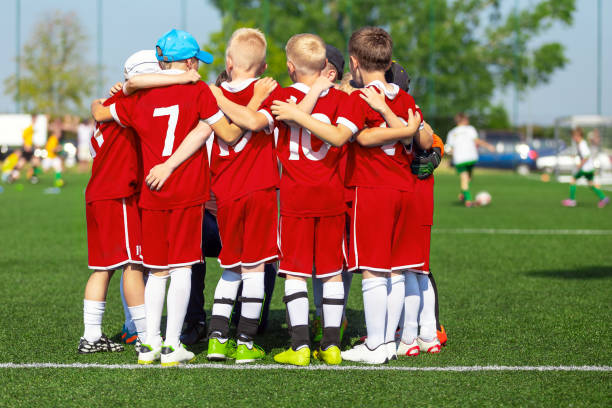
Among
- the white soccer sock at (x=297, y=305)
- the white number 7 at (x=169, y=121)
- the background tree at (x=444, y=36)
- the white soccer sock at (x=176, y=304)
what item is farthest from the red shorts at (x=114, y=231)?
the background tree at (x=444, y=36)

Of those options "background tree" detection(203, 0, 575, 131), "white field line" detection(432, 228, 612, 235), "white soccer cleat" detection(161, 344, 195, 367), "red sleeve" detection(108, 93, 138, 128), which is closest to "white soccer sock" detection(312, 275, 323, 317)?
"white soccer cleat" detection(161, 344, 195, 367)

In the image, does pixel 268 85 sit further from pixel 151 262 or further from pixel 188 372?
pixel 188 372

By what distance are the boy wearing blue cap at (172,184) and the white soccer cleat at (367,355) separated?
3.07 feet

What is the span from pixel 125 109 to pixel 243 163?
73 centimetres

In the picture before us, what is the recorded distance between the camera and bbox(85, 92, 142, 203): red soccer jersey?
4.59 m

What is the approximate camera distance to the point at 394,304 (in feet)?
15.3

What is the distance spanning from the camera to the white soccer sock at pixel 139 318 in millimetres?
4691

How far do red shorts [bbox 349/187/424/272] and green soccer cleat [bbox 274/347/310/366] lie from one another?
543 millimetres

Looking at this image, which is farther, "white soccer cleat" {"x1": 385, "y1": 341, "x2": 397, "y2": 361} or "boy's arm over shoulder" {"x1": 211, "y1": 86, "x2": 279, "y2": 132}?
"white soccer cleat" {"x1": 385, "y1": 341, "x2": 397, "y2": 361}

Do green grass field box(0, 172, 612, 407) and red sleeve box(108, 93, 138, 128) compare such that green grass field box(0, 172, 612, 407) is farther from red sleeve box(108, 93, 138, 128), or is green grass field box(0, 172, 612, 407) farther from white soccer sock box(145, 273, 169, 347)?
red sleeve box(108, 93, 138, 128)

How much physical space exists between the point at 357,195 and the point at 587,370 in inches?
62.2

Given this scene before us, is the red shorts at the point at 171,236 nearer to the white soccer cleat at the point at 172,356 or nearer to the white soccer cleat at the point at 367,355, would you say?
→ the white soccer cleat at the point at 172,356

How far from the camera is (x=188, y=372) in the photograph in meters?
4.27

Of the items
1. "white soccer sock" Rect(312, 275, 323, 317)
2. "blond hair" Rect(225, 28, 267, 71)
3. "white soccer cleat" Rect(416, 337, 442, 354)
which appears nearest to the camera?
"blond hair" Rect(225, 28, 267, 71)
